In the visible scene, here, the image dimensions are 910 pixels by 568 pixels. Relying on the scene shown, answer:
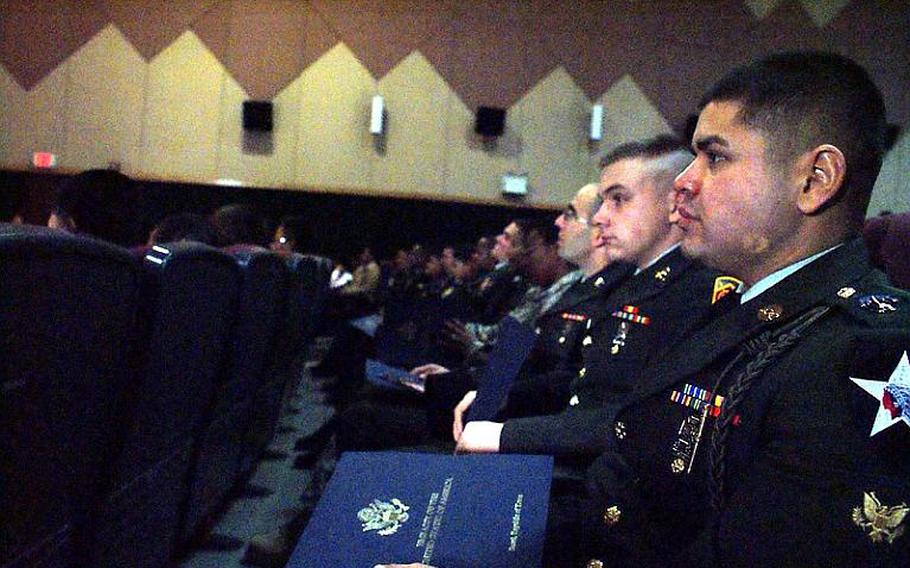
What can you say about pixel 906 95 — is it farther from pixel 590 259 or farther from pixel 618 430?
pixel 618 430

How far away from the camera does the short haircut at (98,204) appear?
2502 mm

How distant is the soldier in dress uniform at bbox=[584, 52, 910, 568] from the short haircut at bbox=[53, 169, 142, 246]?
5.80ft

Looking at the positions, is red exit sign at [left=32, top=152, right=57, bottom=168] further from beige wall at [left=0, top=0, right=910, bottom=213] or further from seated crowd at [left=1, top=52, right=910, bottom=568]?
seated crowd at [left=1, top=52, right=910, bottom=568]

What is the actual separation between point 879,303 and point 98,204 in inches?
84.3

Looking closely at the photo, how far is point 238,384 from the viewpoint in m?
2.51

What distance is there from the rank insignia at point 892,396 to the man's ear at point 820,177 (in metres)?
0.27

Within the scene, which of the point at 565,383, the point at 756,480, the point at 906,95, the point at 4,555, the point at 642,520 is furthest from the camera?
the point at 906,95

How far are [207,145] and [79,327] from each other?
28.6 feet

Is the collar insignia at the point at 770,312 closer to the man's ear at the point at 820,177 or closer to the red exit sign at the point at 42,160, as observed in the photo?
the man's ear at the point at 820,177

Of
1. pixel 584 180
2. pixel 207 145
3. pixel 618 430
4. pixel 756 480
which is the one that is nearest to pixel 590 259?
pixel 618 430

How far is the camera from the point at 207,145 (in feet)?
30.7

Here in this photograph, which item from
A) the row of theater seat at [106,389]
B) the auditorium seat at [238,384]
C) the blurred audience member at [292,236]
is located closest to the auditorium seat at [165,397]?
the row of theater seat at [106,389]

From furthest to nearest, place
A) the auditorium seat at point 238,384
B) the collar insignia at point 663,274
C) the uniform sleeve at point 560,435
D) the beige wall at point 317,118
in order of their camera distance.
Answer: the beige wall at point 317,118, the auditorium seat at point 238,384, the collar insignia at point 663,274, the uniform sleeve at point 560,435

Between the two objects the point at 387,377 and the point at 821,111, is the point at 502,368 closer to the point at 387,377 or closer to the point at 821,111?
the point at 821,111
